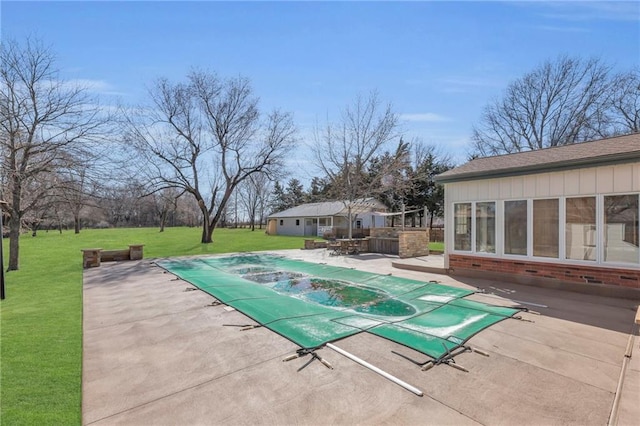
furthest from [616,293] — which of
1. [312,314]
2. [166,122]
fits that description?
[166,122]

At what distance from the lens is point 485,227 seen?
29.5 ft

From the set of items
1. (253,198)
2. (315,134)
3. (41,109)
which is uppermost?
(315,134)

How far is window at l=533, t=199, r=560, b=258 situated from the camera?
302 inches

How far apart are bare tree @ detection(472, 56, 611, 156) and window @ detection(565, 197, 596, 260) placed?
2116 centimetres

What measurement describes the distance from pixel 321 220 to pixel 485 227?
24228mm

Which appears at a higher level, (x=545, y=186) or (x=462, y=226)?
(x=545, y=186)

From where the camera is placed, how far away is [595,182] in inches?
277

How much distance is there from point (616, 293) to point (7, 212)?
17292 mm

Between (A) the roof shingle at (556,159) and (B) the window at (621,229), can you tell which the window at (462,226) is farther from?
(B) the window at (621,229)

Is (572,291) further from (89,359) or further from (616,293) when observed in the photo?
(89,359)

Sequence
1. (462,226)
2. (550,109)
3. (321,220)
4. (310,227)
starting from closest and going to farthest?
(462,226) < (550,109) < (321,220) < (310,227)

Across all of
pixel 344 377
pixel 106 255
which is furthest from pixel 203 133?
pixel 344 377

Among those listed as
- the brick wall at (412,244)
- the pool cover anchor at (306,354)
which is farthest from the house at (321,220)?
the pool cover anchor at (306,354)

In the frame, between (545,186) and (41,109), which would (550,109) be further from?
(41,109)
